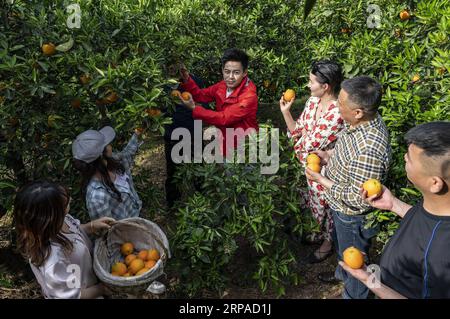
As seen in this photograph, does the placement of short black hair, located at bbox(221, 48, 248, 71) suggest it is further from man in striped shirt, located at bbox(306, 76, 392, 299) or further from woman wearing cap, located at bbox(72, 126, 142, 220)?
woman wearing cap, located at bbox(72, 126, 142, 220)

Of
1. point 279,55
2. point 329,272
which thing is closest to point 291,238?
point 329,272

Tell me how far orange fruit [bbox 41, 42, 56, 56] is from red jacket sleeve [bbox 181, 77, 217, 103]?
1.26 metres

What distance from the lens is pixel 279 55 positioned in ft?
17.5

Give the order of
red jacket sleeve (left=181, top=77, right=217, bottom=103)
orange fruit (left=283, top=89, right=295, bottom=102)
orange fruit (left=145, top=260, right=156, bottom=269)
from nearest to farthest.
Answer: orange fruit (left=145, top=260, right=156, bottom=269) → orange fruit (left=283, top=89, right=295, bottom=102) → red jacket sleeve (left=181, top=77, right=217, bottom=103)

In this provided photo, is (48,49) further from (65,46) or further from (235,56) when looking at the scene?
(235,56)

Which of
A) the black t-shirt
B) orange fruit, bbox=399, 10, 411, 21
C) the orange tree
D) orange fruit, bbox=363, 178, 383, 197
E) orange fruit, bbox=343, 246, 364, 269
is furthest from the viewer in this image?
orange fruit, bbox=399, 10, 411, 21

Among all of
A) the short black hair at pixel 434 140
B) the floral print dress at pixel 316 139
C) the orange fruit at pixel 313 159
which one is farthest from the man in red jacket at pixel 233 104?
the short black hair at pixel 434 140

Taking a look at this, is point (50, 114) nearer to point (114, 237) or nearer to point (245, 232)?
point (114, 237)

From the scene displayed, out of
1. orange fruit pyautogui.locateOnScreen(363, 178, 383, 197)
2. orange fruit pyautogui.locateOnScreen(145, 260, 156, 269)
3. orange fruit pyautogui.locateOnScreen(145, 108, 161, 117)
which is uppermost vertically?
orange fruit pyautogui.locateOnScreen(145, 108, 161, 117)

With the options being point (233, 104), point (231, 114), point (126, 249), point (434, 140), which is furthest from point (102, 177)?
point (434, 140)

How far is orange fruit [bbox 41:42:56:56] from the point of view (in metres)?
2.70

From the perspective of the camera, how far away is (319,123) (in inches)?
117

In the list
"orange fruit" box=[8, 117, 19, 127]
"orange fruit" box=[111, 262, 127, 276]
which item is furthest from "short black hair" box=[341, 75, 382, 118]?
"orange fruit" box=[8, 117, 19, 127]
